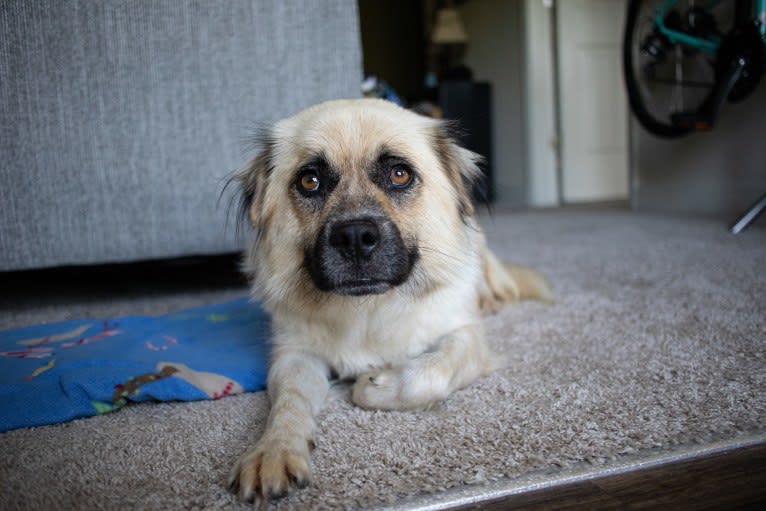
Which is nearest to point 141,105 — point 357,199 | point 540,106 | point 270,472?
point 357,199

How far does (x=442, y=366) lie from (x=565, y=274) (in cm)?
149

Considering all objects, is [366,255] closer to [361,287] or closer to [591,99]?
[361,287]

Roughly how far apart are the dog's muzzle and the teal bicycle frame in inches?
111

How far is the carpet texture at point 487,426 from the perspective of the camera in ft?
2.77

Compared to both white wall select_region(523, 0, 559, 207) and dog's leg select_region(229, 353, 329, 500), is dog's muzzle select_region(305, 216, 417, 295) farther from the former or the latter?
white wall select_region(523, 0, 559, 207)

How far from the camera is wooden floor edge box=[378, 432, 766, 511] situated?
2.50ft

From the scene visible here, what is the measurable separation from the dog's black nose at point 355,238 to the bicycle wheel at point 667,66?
3.08 m

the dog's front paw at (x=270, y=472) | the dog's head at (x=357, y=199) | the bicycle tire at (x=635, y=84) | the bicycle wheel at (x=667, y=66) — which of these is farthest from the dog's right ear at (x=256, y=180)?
the bicycle tire at (x=635, y=84)

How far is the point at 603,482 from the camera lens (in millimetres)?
803

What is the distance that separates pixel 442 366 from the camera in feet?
3.91

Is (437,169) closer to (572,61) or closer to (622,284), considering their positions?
(622,284)

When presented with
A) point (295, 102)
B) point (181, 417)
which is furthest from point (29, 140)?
point (181, 417)

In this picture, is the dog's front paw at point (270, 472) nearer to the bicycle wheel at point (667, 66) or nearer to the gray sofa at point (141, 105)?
the gray sofa at point (141, 105)

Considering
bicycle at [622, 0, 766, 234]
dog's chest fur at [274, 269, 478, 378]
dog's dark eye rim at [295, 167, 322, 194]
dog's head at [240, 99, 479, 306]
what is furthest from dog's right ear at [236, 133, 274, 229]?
bicycle at [622, 0, 766, 234]
